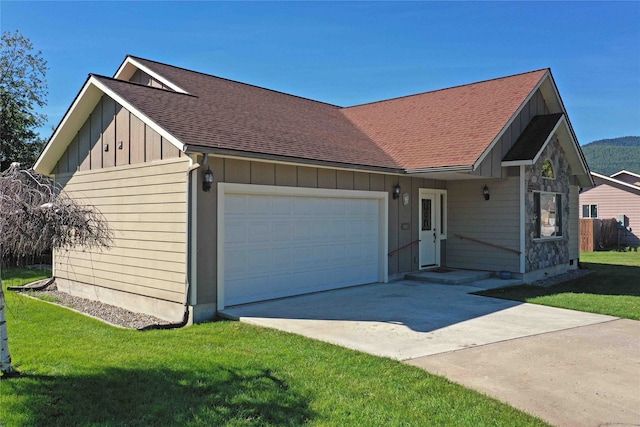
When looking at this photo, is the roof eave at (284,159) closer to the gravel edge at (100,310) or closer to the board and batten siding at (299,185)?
the board and batten siding at (299,185)

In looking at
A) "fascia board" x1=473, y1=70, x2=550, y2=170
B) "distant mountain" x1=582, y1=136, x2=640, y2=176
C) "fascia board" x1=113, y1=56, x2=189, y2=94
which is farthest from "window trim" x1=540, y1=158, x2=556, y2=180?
"distant mountain" x1=582, y1=136, x2=640, y2=176

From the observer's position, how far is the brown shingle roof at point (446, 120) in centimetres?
1171

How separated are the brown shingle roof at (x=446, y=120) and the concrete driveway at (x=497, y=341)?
11.4 feet

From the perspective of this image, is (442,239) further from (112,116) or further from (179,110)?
(112,116)

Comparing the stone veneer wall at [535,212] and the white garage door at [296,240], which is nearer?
the white garage door at [296,240]

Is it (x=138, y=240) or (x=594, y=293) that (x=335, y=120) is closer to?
(x=138, y=240)

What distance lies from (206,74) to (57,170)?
4452 mm

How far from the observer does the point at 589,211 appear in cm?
2939

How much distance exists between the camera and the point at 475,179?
1303 centimetres

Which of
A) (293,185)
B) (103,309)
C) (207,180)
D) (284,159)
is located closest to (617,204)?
(293,185)

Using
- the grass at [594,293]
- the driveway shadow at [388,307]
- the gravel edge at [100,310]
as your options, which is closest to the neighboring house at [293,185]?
the gravel edge at [100,310]

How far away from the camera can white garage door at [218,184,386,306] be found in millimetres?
8539

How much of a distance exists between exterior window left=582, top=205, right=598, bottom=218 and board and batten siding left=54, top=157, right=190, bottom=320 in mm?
27874

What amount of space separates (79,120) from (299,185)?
16.7 ft
